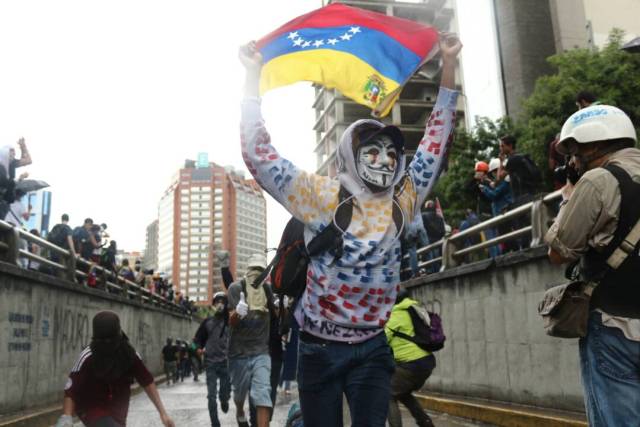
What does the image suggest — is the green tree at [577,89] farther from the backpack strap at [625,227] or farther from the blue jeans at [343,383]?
the blue jeans at [343,383]

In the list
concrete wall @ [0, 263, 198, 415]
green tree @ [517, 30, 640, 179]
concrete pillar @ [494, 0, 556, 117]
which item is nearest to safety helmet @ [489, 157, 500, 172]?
concrete wall @ [0, 263, 198, 415]

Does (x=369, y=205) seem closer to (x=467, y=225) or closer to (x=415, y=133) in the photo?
(x=467, y=225)

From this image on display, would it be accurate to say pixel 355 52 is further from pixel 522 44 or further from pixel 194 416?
pixel 522 44

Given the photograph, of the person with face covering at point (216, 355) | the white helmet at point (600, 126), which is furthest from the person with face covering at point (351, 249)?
the person with face covering at point (216, 355)

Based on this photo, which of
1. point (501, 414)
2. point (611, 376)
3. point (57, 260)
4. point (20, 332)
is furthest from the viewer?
point (57, 260)

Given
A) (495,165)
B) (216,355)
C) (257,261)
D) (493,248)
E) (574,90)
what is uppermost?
(574,90)

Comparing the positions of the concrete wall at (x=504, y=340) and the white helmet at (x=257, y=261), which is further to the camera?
the concrete wall at (x=504, y=340)

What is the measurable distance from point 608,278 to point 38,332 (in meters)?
9.87

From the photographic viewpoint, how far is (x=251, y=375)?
24.6 ft

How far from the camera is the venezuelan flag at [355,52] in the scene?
4285 mm

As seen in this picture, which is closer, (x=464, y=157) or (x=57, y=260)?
(x=57, y=260)

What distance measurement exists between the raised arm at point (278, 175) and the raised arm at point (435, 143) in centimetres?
48

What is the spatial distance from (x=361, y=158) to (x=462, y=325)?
911cm

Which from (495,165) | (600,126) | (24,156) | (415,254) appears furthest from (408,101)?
(600,126)
